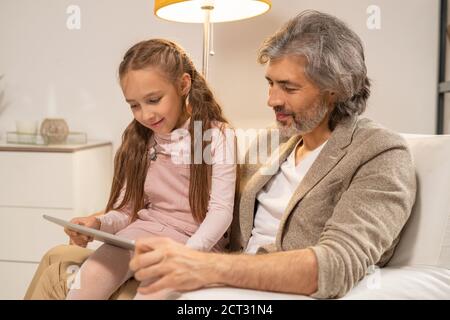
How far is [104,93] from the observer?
2.48 metres

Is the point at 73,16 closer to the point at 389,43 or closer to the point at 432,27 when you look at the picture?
the point at 389,43

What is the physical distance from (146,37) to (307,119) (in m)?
1.52

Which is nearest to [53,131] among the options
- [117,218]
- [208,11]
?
[208,11]

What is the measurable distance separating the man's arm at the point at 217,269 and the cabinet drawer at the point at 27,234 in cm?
145

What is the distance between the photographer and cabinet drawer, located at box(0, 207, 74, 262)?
83.8 inches

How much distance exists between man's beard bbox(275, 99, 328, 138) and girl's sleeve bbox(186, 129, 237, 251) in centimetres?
18

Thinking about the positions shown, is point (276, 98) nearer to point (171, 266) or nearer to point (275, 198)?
point (275, 198)

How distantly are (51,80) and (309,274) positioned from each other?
2086mm

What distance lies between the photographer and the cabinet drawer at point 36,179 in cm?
206

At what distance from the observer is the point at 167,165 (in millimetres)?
1300

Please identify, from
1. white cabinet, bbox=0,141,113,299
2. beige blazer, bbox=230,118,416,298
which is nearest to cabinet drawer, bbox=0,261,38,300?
white cabinet, bbox=0,141,113,299

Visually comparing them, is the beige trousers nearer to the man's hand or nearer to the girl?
the girl

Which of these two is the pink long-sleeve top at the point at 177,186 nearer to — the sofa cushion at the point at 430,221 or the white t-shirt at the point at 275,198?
the white t-shirt at the point at 275,198

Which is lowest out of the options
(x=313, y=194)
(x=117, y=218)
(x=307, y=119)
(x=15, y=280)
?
(x=15, y=280)
